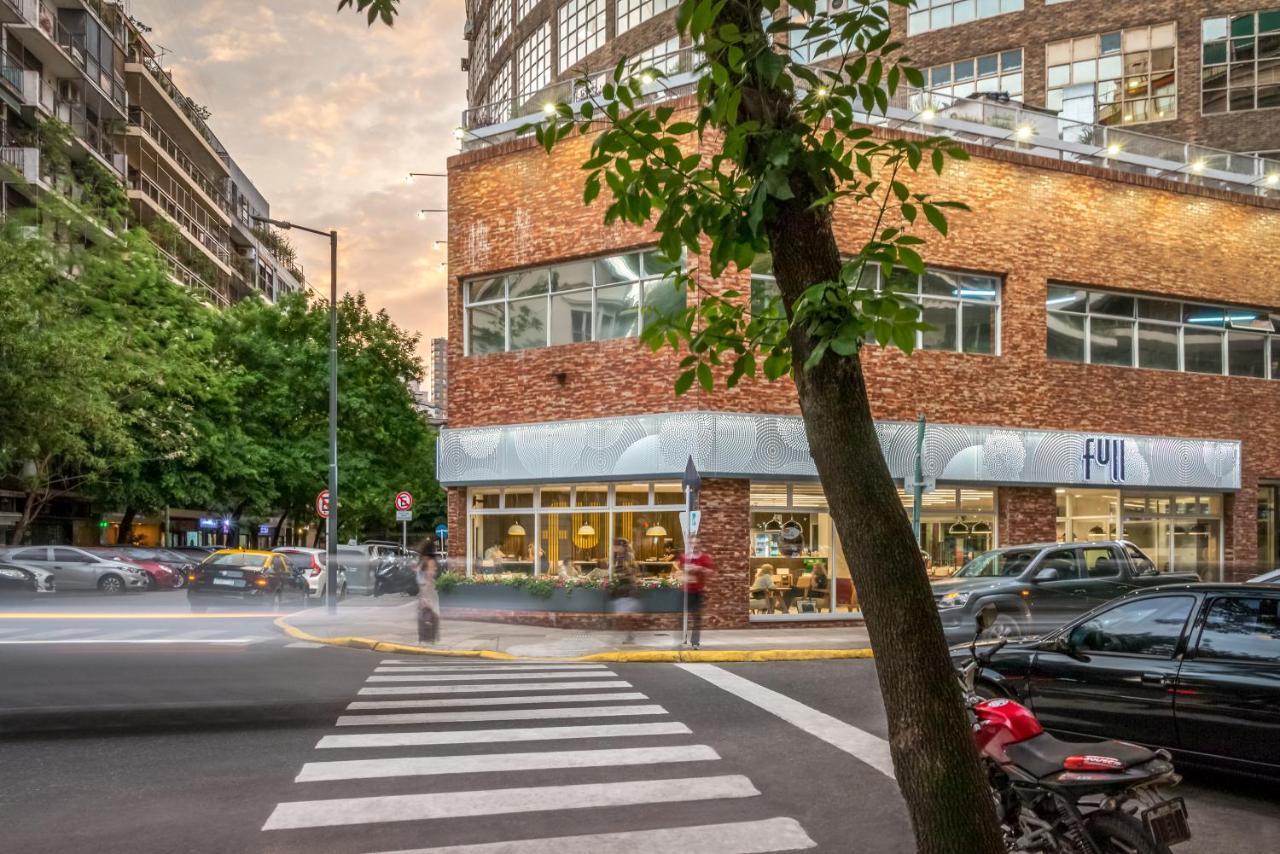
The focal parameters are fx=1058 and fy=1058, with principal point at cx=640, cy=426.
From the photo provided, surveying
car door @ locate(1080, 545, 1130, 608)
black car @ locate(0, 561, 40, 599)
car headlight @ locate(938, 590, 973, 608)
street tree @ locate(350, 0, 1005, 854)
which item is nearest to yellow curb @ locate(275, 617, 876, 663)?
car headlight @ locate(938, 590, 973, 608)

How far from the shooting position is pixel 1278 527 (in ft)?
85.5

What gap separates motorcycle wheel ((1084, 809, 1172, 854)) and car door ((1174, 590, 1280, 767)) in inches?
99.0

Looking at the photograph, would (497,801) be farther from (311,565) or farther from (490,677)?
(311,565)

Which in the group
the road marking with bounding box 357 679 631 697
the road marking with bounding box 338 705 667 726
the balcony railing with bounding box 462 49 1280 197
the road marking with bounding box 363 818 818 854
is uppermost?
the balcony railing with bounding box 462 49 1280 197

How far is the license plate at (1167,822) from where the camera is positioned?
4.58 meters

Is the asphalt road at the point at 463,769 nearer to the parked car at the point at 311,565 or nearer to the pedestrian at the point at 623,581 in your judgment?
the pedestrian at the point at 623,581

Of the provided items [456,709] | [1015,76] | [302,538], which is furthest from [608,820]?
[302,538]

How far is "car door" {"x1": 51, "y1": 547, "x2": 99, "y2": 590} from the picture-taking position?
107 feet

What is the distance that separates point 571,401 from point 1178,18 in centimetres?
2447

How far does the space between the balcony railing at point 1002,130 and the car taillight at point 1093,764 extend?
18.2m

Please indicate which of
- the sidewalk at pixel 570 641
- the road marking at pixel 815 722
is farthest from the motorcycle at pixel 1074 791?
the sidewalk at pixel 570 641

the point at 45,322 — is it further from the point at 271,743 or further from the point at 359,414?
the point at 271,743

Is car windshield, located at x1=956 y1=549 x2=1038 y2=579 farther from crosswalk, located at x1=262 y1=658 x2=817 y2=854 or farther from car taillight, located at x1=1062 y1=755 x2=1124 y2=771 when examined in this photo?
car taillight, located at x1=1062 y1=755 x2=1124 y2=771

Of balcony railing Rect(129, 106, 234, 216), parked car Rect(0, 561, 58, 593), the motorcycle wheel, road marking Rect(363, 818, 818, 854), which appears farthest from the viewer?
balcony railing Rect(129, 106, 234, 216)
